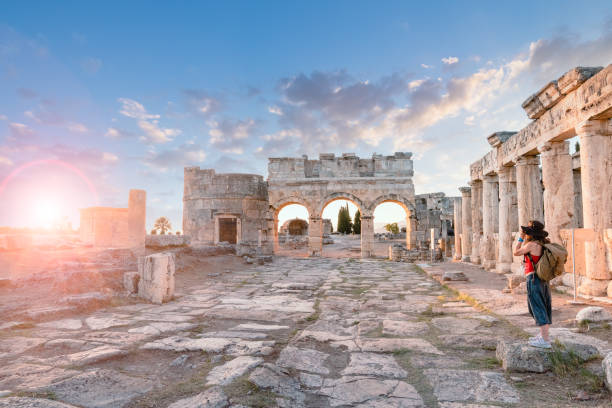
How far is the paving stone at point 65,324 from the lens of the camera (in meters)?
4.63

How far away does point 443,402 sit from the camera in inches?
101

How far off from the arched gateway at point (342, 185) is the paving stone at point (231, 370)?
15.9 m

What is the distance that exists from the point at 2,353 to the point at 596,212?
893 centimetres

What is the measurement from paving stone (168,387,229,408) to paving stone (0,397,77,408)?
0.76 m

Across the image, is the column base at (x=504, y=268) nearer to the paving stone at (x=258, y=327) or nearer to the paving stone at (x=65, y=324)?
the paving stone at (x=258, y=327)

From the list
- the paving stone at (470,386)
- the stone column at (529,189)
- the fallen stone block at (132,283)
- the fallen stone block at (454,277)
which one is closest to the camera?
the paving stone at (470,386)

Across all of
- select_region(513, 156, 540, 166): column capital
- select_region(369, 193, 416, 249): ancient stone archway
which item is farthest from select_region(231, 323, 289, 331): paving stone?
select_region(369, 193, 416, 249): ancient stone archway

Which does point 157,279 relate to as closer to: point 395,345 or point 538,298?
point 395,345

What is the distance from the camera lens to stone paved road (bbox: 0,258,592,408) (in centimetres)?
264

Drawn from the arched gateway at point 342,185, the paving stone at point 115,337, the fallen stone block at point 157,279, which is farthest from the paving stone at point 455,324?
the arched gateway at point 342,185

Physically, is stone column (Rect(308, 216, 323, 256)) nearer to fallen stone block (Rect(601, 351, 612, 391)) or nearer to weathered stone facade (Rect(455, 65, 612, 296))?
weathered stone facade (Rect(455, 65, 612, 296))

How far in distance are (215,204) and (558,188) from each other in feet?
60.9

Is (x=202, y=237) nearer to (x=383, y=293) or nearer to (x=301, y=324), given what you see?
(x=383, y=293)

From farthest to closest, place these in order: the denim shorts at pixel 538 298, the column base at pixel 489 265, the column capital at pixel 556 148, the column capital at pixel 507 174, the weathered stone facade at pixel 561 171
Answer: the column base at pixel 489 265 → the column capital at pixel 507 174 → the column capital at pixel 556 148 → the weathered stone facade at pixel 561 171 → the denim shorts at pixel 538 298
